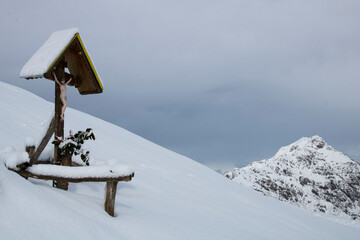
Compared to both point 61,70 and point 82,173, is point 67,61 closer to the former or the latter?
point 61,70

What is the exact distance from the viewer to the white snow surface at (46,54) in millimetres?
5367

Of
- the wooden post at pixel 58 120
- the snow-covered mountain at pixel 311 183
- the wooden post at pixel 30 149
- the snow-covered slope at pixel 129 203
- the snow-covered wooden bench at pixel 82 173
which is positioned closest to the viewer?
the snow-covered slope at pixel 129 203

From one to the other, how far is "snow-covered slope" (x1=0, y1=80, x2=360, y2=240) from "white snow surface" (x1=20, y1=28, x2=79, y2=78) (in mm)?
1774

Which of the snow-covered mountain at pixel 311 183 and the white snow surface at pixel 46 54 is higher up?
the snow-covered mountain at pixel 311 183

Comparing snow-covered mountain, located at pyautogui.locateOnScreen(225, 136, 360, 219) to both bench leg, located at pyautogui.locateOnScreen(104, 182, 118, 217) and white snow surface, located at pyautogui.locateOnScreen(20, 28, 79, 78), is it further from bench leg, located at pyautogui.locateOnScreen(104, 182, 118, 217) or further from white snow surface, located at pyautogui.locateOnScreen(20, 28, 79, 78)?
bench leg, located at pyautogui.locateOnScreen(104, 182, 118, 217)

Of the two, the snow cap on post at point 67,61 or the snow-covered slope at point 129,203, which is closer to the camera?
the snow-covered slope at point 129,203

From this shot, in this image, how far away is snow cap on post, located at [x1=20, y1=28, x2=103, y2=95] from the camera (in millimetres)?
5422

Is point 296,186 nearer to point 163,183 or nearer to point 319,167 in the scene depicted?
point 319,167

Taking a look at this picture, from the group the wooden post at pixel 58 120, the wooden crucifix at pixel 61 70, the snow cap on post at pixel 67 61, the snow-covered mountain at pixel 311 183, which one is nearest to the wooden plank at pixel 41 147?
the wooden crucifix at pixel 61 70

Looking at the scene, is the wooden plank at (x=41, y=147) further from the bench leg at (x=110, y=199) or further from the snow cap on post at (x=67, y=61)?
the bench leg at (x=110, y=199)

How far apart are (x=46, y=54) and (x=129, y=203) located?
3163 millimetres

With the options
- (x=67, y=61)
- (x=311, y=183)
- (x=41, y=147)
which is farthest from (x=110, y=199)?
(x=311, y=183)

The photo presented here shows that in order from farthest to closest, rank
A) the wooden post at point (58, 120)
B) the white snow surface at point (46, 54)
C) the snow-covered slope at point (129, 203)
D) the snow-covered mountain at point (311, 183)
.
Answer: the snow-covered mountain at point (311, 183) < the wooden post at point (58, 120) < the white snow surface at point (46, 54) < the snow-covered slope at point (129, 203)

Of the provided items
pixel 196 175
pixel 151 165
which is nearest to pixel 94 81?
pixel 151 165
